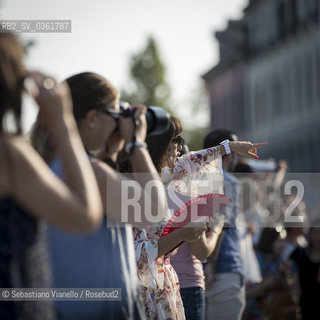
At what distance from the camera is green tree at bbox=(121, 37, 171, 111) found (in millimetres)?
51500

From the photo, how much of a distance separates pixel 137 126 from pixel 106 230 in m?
0.40

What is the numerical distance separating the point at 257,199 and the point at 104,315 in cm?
620

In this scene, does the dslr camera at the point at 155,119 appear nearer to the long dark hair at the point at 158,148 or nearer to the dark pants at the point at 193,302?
the long dark hair at the point at 158,148

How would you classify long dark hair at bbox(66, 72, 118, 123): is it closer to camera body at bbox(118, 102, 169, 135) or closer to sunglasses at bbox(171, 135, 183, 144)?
camera body at bbox(118, 102, 169, 135)

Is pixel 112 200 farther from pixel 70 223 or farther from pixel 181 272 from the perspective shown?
pixel 181 272

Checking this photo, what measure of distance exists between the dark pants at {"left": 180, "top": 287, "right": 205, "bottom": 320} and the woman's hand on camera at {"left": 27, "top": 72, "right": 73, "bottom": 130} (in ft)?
8.52

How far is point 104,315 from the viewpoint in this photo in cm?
284

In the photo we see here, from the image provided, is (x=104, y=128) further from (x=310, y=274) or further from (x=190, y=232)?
(x=310, y=274)

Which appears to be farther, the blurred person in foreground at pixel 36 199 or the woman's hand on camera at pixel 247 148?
the woman's hand on camera at pixel 247 148

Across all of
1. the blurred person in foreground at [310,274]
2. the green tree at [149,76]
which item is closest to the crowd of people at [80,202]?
the blurred person in foreground at [310,274]

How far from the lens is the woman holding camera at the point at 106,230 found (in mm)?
2834

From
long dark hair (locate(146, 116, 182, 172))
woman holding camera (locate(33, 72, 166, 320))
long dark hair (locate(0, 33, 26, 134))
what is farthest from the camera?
long dark hair (locate(146, 116, 182, 172))

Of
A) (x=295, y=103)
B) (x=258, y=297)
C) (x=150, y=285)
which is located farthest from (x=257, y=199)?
(x=295, y=103)

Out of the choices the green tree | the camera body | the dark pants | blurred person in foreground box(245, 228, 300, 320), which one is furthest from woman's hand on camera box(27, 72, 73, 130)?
the green tree
